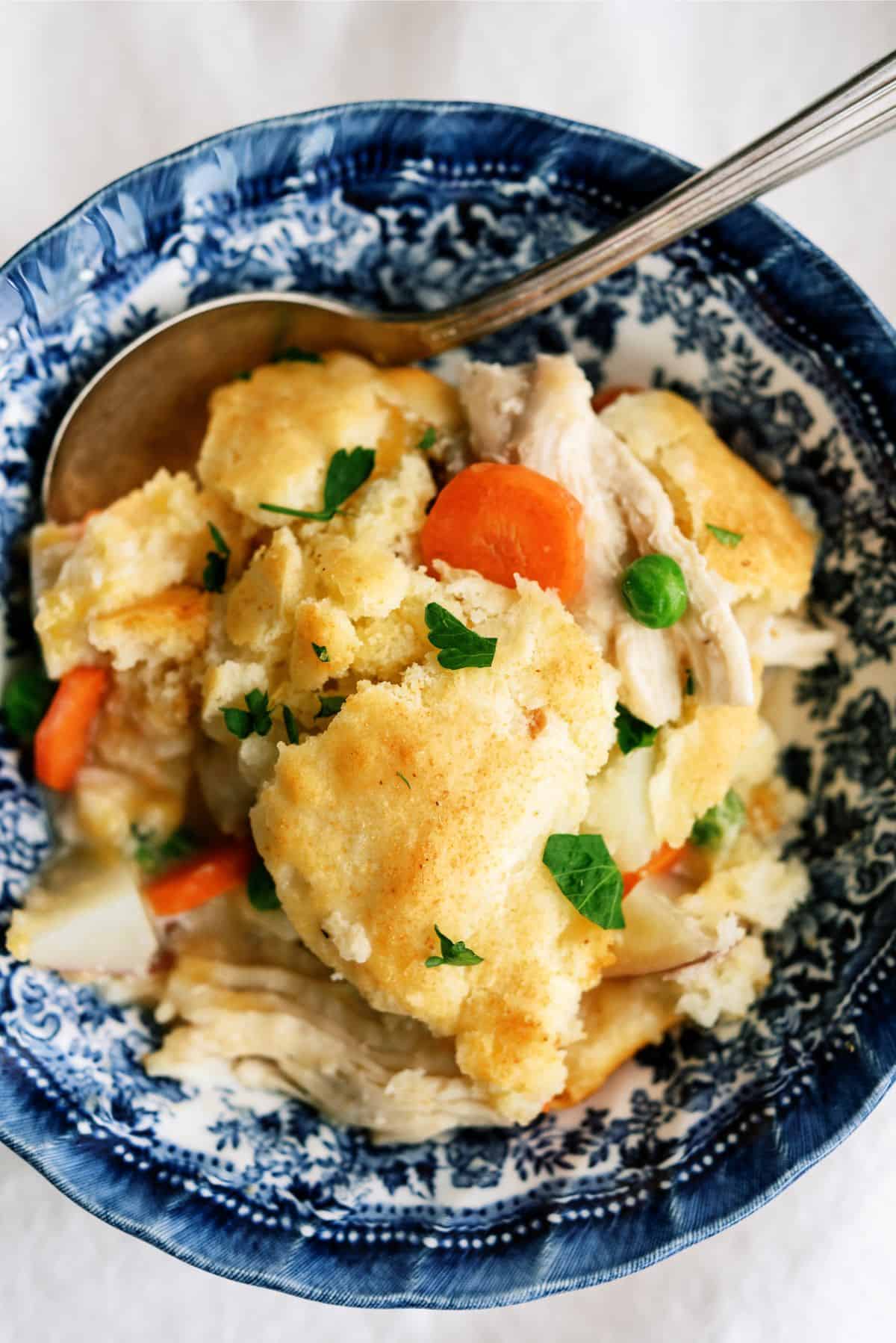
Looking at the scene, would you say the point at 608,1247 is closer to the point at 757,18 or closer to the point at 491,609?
the point at 491,609

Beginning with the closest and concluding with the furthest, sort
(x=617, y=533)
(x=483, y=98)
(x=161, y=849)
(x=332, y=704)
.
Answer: (x=332, y=704)
(x=617, y=533)
(x=161, y=849)
(x=483, y=98)

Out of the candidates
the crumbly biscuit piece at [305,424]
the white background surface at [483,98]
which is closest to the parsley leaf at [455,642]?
the crumbly biscuit piece at [305,424]

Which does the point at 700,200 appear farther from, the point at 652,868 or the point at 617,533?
the point at 652,868

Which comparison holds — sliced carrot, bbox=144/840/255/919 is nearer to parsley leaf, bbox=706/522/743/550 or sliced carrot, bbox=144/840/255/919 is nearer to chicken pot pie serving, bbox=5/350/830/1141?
chicken pot pie serving, bbox=5/350/830/1141

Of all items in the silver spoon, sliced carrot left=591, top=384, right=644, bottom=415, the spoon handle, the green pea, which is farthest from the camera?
sliced carrot left=591, top=384, right=644, bottom=415

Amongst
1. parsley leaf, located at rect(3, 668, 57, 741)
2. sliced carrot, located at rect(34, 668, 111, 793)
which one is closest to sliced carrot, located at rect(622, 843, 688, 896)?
sliced carrot, located at rect(34, 668, 111, 793)

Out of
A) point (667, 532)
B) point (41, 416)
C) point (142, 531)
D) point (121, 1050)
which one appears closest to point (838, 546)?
Result: point (667, 532)

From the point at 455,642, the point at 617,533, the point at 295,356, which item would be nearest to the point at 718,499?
the point at 617,533
